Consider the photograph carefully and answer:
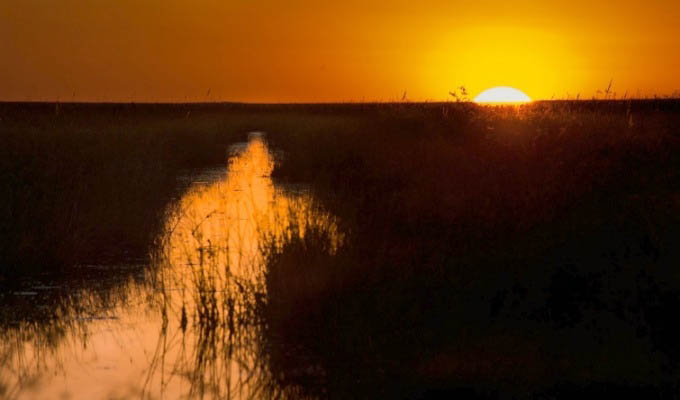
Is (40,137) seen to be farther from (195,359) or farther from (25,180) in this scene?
(195,359)

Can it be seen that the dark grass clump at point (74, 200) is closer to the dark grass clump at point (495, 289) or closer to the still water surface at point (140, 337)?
the still water surface at point (140, 337)

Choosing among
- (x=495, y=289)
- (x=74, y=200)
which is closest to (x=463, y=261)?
(x=495, y=289)

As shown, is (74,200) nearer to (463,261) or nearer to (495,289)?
(463,261)

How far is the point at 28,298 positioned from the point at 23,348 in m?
1.55

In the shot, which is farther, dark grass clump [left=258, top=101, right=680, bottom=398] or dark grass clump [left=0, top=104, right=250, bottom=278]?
dark grass clump [left=0, top=104, right=250, bottom=278]

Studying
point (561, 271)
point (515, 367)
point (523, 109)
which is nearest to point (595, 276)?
point (561, 271)

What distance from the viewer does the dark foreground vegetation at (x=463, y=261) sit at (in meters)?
5.23

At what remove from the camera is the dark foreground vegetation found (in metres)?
5.23

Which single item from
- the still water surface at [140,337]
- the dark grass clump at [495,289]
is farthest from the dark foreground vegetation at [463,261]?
the still water surface at [140,337]

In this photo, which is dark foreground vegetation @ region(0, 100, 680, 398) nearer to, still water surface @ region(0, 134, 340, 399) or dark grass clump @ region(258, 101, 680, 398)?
dark grass clump @ region(258, 101, 680, 398)

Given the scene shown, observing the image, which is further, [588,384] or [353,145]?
[353,145]

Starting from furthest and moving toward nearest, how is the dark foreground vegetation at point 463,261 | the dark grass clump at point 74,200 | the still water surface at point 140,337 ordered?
the dark grass clump at point 74,200
the dark foreground vegetation at point 463,261
the still water surface at point 140,337

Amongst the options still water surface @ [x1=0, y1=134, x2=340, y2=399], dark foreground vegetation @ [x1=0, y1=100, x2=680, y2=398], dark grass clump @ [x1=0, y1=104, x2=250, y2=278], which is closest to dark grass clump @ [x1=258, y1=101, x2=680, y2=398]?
dark foreground vegetation @ [x1=0, y1=100, x2=680, y2=398]

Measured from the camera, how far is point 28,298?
24.0 ft
